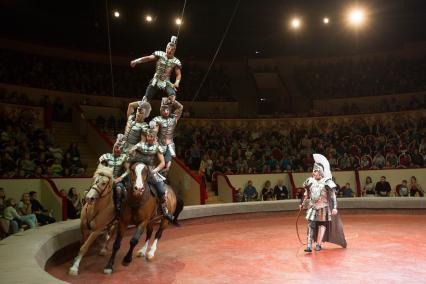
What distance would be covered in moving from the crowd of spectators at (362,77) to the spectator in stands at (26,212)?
17.6 m

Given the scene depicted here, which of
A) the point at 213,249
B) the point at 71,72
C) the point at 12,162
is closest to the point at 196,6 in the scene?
the point at 71,72

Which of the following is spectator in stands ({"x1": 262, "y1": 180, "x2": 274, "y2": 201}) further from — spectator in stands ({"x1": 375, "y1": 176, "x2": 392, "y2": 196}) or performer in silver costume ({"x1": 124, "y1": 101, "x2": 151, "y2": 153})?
performer in silver costume ({"x1": 124, "y1": 101, "x2": 151, "y2": 153})

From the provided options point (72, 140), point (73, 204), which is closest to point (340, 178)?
point (73, 204)

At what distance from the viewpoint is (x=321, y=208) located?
723 centimetres

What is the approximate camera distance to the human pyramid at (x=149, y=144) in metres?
6.44

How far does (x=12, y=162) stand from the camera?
12406mm

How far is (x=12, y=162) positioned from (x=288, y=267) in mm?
9503

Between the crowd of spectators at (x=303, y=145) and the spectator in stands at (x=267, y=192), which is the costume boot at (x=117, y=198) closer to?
the spectator in stands at (x=267, y=192)

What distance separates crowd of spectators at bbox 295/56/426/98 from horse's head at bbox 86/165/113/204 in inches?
739

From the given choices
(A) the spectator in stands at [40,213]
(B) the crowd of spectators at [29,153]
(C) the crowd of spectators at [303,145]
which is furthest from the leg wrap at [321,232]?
(C) the crowd of spectators at [303,145]

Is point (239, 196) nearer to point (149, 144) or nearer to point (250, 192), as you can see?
point (250, 192)

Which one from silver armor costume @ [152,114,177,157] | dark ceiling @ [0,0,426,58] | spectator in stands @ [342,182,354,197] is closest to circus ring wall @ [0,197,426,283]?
silver armor costume @ [152,114,177,157]

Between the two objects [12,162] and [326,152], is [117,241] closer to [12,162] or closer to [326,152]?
[12,162]

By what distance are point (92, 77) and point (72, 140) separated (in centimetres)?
502
